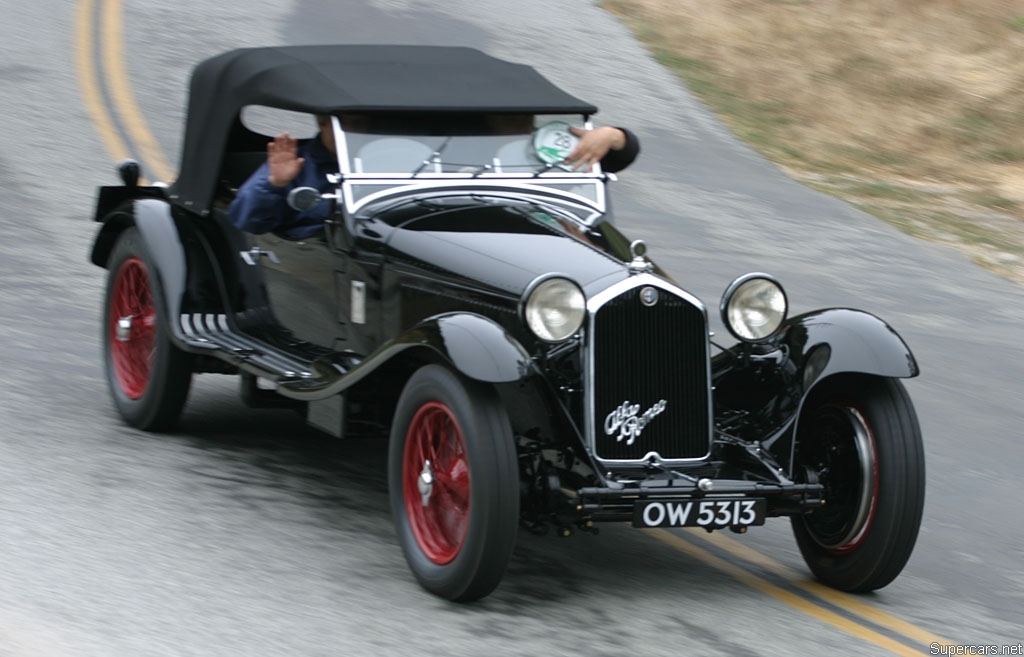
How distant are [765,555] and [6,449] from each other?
336cm

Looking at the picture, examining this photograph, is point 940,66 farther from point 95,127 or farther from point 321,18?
point 95,127

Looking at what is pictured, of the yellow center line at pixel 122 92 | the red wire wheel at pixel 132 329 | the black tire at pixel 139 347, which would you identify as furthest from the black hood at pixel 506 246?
the yellow center line at pixel 122 92

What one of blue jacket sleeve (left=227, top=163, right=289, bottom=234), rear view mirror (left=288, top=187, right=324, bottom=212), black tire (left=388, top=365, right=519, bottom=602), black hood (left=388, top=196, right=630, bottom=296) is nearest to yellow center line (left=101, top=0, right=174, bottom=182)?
blue jacket sleeve (left=227, top=163, right=289, bottom=234)

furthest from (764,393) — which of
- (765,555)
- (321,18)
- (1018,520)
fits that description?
(321,18)

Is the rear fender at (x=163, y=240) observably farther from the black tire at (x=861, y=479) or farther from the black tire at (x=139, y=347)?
the black tire at (x=861, y=479)

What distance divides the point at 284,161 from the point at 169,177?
6312 millimetres

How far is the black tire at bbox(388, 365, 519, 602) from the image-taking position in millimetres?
5199

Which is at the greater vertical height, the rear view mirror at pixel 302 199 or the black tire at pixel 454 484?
the rear view mirror at pixel 302 199

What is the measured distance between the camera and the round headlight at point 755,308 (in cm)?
595

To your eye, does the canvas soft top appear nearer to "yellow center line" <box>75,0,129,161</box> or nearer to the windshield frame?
the windshield frame

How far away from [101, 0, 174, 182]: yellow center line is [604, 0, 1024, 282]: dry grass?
6568 mm

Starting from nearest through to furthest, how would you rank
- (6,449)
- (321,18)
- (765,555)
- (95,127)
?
(765,555), (6,449), (95,127), (321,18)

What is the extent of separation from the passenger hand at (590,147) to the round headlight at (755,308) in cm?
133

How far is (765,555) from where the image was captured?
638 centimetres
